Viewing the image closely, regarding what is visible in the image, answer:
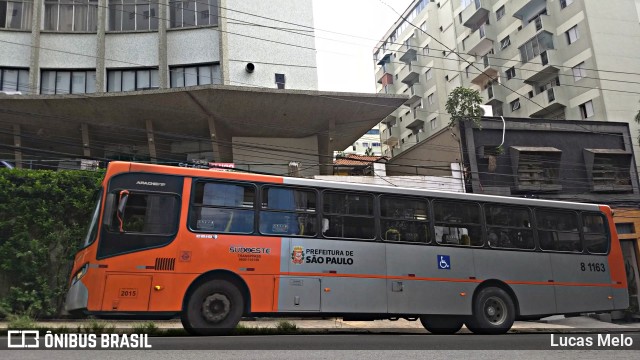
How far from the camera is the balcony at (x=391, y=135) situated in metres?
55.5

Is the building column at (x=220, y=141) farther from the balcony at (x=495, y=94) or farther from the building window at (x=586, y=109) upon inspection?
the balcony at (x=495, y=94)

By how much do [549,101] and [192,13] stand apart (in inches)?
943

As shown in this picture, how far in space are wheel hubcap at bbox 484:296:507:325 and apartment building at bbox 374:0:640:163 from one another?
19.3m

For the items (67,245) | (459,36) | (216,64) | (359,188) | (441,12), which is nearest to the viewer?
(359,188)

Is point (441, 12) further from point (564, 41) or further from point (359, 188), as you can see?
point (359, 188)

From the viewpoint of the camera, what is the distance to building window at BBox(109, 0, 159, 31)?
25.2 meters

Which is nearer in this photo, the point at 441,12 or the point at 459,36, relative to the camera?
the point at 459,36

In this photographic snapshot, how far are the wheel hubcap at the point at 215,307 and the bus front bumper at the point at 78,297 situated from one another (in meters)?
2.05

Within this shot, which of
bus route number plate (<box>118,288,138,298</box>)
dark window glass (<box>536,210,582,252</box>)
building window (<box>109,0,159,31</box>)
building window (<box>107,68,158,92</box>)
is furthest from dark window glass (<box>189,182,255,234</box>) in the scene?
building window (<box>109,0,159,31</box>)

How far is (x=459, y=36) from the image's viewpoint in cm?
4475

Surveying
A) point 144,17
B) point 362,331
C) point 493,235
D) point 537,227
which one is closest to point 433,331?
point 362,331

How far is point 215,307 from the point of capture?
29.4 ft

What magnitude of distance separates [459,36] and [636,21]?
639 inches

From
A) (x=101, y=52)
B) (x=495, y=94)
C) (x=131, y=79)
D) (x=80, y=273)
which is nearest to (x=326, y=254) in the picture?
(x=80, y=273)
